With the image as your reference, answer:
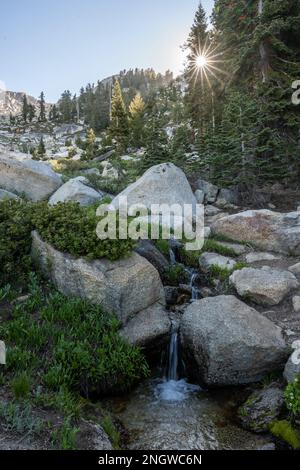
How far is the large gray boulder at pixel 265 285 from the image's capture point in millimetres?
9469

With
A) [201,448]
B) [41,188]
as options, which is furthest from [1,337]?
[41,188]

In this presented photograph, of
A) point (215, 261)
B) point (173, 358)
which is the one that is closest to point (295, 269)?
point (215, 261)

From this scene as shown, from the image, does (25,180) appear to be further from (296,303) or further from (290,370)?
(290,370)

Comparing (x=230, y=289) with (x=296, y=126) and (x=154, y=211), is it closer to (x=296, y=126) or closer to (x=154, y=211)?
(x=154, y=211)

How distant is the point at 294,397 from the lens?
5996mm

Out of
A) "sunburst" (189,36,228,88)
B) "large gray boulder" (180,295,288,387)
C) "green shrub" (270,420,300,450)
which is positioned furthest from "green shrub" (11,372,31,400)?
"sunburst" (189,36,228,88)

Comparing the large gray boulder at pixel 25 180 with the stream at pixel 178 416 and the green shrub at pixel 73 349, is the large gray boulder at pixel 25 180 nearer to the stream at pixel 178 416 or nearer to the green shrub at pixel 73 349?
the green shrub at pixel 73 349

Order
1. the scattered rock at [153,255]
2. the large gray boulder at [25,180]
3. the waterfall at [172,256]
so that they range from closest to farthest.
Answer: the scattered rock at [153,255], the waterfall at [172,256], the large gray boulder at [25,180]

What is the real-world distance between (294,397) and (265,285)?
13.0 feet

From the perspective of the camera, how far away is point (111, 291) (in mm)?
8328

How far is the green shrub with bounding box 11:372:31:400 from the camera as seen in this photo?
224 inches

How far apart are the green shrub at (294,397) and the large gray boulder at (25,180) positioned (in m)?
15.0

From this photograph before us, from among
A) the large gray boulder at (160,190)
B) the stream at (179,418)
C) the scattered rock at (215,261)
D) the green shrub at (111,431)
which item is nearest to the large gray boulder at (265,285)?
the scattered rock at (215,261)

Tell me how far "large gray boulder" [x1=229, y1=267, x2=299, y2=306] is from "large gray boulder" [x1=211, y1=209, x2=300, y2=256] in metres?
2.50
